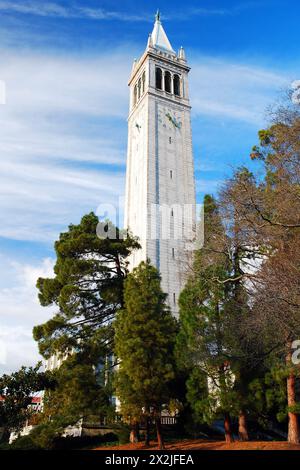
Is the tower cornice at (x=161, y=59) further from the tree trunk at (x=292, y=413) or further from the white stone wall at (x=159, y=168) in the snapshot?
the tree trunk at (x=292, y=413)

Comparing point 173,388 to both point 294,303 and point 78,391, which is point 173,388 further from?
point 294,303

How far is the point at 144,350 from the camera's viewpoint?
59.2ft

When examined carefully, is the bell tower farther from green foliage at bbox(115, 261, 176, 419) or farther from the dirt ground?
the dirt ground

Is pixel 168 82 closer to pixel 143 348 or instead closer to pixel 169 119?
pixel 169 119

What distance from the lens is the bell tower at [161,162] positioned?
37.4 metres

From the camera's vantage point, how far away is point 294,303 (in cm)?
1334

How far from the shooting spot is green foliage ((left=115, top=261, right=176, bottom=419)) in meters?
17.5

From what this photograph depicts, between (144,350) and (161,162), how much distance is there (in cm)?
2601

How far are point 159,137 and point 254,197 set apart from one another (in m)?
29.6

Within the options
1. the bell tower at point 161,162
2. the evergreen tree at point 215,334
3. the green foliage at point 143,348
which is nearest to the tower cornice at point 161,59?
the bell tower at point 161,162

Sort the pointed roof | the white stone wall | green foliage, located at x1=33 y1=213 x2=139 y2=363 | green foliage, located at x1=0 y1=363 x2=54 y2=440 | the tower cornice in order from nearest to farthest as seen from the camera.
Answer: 1. green foliage, located at x1=33 y1=213 x2=139 y2=363
2. green foliage, located at x1=0 y1=363 x2=54 y2=440
3. the white stone wall
4. the tower cornice
5. the pointed roof

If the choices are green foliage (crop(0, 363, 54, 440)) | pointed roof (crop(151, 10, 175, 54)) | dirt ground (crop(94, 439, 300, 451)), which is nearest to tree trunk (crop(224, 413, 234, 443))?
dirt ground (crop(94, 439, 300, 451))

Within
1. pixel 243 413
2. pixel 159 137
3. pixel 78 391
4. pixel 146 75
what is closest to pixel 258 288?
pixel 243 413

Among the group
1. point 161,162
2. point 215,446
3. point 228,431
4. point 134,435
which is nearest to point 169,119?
point 161,162
